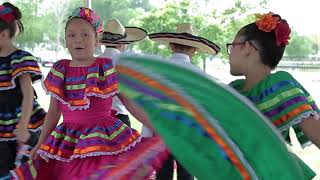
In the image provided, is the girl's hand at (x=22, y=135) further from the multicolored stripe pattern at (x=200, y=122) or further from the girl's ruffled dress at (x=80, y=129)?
the multicolored stripe pattern at (x=200, y=122)

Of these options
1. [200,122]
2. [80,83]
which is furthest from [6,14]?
[200,122]

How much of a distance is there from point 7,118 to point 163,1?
7.60 meters

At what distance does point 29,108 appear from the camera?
9.48 ft

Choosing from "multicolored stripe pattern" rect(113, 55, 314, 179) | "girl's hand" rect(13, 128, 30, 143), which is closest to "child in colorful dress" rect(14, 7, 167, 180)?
"girl's hand" rect(13, 128, 30, 143)

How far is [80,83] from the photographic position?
8.29 feet

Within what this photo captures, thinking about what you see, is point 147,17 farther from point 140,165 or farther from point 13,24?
point 140,165

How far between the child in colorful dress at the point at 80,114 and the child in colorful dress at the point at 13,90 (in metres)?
0.36

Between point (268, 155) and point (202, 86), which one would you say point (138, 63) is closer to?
point (202, 86)

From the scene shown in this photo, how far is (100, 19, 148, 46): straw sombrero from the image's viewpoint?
4027 mm

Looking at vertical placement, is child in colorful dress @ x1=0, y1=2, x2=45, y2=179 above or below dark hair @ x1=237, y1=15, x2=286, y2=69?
below

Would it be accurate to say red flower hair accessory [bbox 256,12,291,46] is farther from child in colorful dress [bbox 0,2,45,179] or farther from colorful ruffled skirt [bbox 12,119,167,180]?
child in colorful dress [bbox 0,2,45,179]

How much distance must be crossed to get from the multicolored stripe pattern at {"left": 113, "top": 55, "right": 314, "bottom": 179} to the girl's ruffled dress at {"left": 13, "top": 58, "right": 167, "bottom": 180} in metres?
1.25

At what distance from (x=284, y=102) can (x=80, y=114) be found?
1.11 m

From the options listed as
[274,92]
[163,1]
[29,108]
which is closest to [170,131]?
[274,92]
